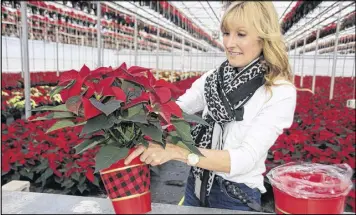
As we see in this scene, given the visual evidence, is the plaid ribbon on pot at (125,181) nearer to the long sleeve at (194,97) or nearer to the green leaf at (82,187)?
the long sleeve at (194,97)

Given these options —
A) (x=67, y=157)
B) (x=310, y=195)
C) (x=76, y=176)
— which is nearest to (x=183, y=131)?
(x=310, y=195)

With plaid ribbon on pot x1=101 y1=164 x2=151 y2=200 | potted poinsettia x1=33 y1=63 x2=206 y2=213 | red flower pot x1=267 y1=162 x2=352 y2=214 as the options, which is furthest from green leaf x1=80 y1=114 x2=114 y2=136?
red flower pot x1=267 y1=162 x2=352 y2=214

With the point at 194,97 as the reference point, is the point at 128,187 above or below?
below

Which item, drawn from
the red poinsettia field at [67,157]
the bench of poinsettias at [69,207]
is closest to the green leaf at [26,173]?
the red poinsettia field at [67,157]

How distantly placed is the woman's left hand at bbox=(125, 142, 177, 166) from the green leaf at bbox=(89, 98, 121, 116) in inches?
5.2

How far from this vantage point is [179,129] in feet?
2.45

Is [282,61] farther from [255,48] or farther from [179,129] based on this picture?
[179,129]

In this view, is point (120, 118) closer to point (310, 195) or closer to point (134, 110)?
point (134, 110)

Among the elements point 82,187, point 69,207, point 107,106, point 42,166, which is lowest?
point 82,187

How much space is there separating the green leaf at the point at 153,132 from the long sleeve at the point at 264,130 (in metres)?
0.39

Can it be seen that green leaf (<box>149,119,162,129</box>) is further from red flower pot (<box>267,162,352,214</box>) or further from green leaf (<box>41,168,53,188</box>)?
green leaf (<box>41,168,53,188</box>)

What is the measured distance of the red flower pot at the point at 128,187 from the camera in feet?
2.18

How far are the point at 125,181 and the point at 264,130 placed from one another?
1.83 ft

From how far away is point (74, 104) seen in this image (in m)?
0.69
